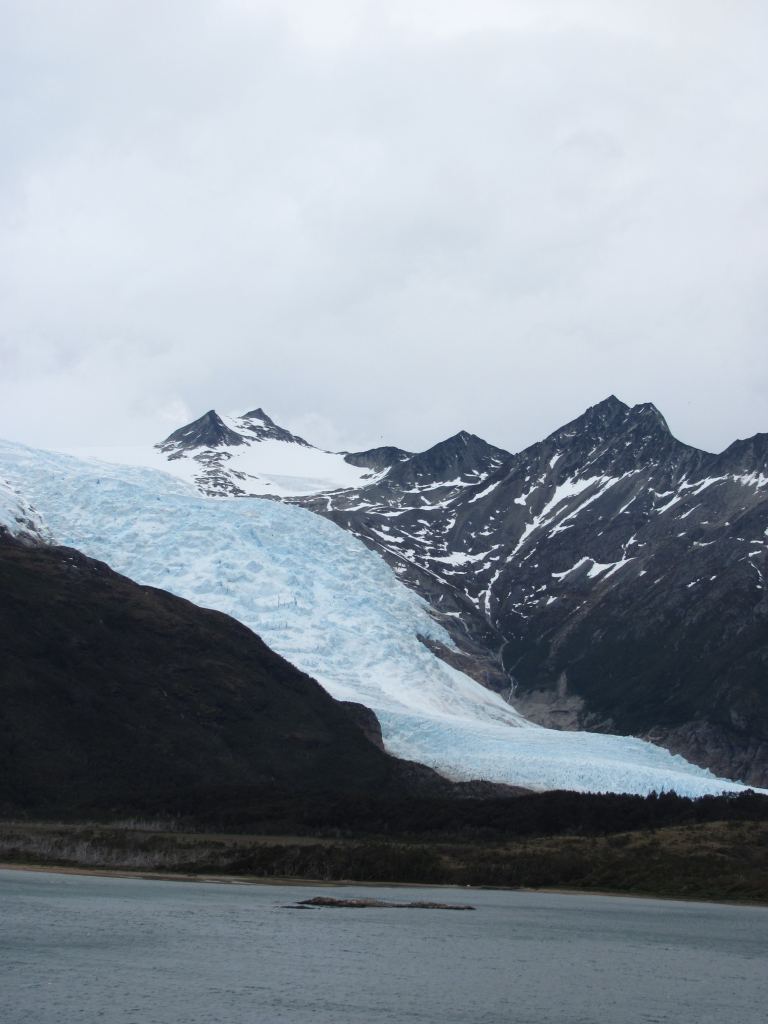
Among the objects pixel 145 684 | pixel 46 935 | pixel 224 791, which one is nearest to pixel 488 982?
pixel 46 935

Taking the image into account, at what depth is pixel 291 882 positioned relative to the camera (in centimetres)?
8569

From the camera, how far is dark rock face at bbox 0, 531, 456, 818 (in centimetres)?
12625

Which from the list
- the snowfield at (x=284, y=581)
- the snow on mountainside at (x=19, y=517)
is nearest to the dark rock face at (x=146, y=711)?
the snow on mountainside at (x=19, y=517)

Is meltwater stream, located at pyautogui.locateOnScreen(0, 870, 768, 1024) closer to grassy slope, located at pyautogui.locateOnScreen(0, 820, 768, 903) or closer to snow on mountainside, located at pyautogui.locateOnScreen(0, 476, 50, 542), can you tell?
grassy slope, located at pyautogui.locateOnScreen(0, 820, 768, 903)

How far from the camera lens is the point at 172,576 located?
185 m

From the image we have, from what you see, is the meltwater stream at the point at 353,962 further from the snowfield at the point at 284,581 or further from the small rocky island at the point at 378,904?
the snowfield at the point at 284,581

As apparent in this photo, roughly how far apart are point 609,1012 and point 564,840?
6284cm

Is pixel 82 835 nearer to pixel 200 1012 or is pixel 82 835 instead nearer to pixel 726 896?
pixel 726 896

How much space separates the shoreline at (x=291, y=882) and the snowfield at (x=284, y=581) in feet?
239

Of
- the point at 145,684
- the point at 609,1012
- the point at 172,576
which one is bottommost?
the point at 609,1012

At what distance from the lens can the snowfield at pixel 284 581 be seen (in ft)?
573

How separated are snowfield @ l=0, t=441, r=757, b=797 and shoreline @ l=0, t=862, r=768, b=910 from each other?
72.8 m

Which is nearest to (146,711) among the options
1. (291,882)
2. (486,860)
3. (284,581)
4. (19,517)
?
(284,581)

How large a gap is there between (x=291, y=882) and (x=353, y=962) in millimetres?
37732
